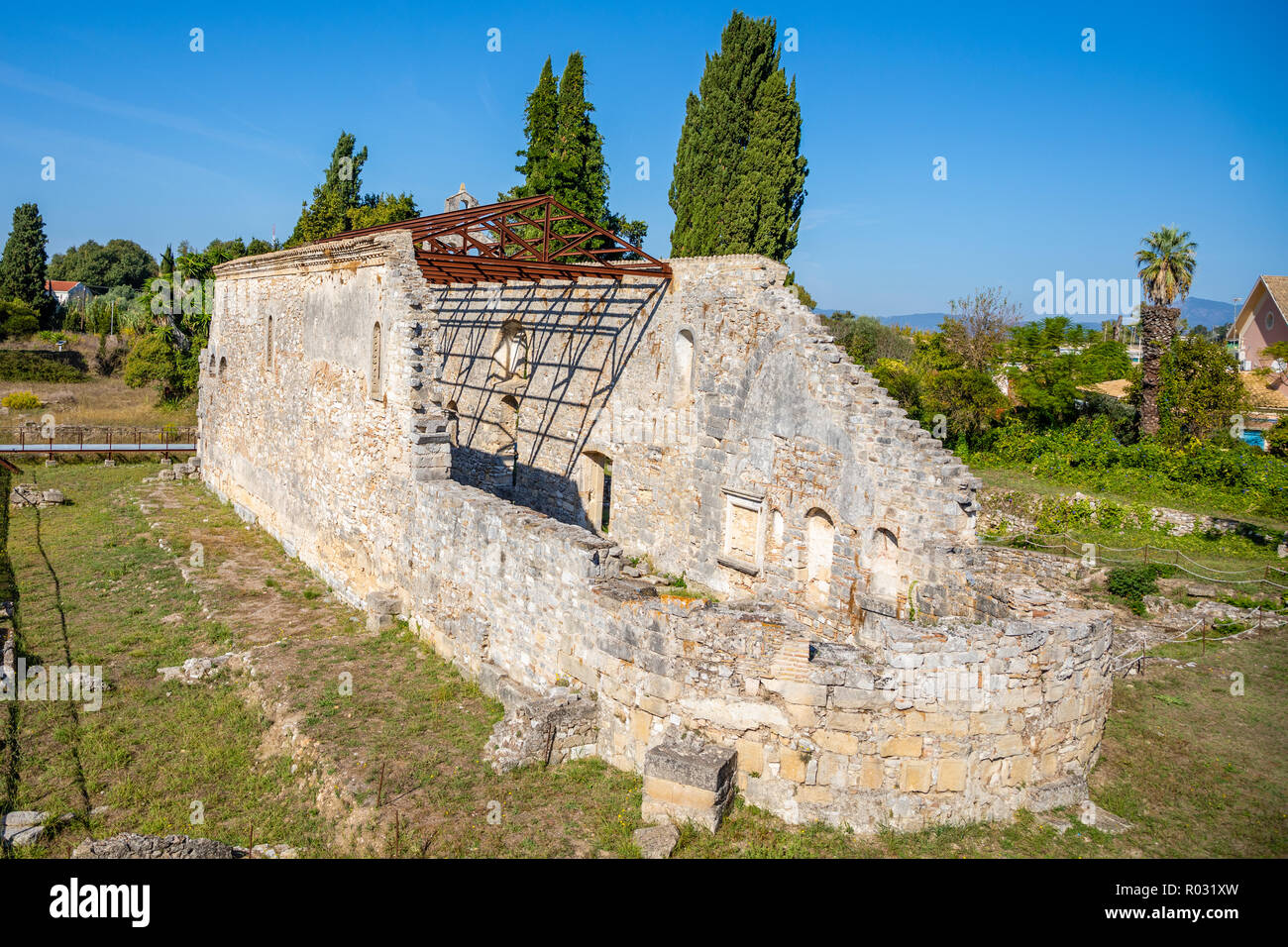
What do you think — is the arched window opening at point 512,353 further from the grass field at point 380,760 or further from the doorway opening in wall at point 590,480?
the grass field at point 380,760

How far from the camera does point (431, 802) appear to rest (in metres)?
7.61

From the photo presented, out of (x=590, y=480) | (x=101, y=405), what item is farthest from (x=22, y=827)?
(x=101, y=405)

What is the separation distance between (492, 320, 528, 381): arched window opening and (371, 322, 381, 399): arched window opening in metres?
7.33

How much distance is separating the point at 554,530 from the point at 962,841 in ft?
17.2

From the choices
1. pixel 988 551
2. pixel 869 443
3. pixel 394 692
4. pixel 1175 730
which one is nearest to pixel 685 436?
pixel 869 443

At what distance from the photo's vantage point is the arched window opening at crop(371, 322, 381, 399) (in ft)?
44.7

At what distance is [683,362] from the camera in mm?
16312

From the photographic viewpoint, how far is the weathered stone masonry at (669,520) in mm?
7438

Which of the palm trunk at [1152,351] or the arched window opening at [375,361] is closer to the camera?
the arched window opening at [375,361]

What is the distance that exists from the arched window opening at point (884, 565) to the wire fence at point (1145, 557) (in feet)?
25.3

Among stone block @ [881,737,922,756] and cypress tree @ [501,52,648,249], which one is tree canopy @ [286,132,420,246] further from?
stone block @ [881,737,922,756]

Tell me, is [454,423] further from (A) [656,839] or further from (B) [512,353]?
(A) [656,839]

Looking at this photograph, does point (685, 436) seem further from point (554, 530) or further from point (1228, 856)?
point (1228, 856)

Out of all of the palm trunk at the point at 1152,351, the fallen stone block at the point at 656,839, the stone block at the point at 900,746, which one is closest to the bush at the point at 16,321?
the fallen stone block at the point at 656,839
